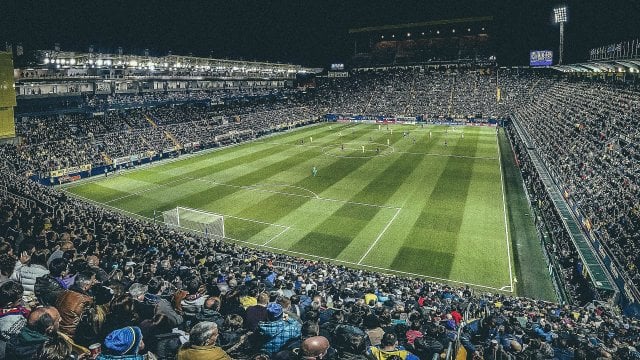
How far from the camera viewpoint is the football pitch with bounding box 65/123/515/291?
840 inches

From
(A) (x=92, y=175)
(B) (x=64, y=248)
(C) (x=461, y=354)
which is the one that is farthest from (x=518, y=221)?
(A) (x=92, y=175)

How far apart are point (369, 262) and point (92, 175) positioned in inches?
1307

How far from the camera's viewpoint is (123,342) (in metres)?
4.70

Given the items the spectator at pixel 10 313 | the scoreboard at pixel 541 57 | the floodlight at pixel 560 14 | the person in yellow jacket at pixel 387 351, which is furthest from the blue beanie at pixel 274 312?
the scoreboard at pixel 541 57

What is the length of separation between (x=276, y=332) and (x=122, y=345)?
211cm

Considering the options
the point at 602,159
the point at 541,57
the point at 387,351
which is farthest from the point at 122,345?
the point at 541,57

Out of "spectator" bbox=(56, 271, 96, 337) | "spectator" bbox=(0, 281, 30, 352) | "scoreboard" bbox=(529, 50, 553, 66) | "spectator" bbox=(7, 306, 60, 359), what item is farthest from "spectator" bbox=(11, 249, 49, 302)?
"scoreboard" bbox=(529, 50, 553, 66)

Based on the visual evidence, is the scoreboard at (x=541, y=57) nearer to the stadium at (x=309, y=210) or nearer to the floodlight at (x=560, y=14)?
the stadium at (x=309, y=210)

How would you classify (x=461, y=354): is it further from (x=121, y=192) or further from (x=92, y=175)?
(x=92, y=175)

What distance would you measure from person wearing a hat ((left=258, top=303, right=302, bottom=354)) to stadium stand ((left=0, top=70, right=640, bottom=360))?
0.02 metres

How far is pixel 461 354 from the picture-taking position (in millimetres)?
6414

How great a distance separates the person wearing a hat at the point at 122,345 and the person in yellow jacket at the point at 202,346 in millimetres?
561

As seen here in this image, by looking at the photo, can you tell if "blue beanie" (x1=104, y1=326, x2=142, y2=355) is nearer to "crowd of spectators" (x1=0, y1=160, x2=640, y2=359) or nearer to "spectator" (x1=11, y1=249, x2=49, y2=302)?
"crowd of spectators" (x1=0, y1=160, x2=640, y2=359)

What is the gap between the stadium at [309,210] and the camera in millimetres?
6372
